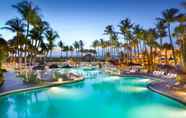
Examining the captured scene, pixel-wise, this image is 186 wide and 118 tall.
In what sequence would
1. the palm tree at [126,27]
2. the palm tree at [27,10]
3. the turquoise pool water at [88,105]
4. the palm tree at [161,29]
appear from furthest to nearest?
the palm tree at [126,27], the palm tree at [161,29], the palm tree at [27,10], the turquoise pool water at [88,105]

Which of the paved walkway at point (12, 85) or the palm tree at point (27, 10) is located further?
the palm tree at point (27, 10)

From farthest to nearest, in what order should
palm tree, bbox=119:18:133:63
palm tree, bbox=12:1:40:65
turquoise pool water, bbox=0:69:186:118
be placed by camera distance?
palm tree, bbox=119:18:133:63, palm tree, bbox=12:1:40:65, turquoise pool water, bbox=0:69:186:118

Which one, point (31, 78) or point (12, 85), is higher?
point (31, 78)

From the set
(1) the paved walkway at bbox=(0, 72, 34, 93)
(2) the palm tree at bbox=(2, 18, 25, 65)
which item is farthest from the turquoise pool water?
(2) the palm tree at bbox=(2, 18, 25, 65)

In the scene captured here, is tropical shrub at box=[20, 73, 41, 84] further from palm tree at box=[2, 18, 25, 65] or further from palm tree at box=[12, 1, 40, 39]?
palm tree at box=[2, 18, 25, 65]

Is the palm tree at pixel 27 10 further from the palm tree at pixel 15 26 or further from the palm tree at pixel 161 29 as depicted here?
the palm tree at pixel 161 29

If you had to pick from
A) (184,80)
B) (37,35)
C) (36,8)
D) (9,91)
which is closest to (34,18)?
(36,8)

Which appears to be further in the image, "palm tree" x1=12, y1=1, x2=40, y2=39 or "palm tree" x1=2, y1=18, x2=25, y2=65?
"palm tree" x1=2, y1=18, x2=25, y2=65

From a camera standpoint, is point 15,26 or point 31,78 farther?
point 15,26

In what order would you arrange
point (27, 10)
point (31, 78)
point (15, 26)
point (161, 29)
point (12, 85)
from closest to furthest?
point (12, 85) < point (31, 78) < point (27, 10) < point (15, 26) < point (161, 29)

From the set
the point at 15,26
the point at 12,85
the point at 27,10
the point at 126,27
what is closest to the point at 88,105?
the point at 12,85

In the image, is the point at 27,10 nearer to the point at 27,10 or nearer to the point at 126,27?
the point at 27,10

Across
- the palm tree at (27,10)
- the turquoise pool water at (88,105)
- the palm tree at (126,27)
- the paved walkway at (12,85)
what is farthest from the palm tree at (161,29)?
the paved walkway at (12,85)

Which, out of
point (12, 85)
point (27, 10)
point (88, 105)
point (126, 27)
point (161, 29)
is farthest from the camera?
point (126, 27)
